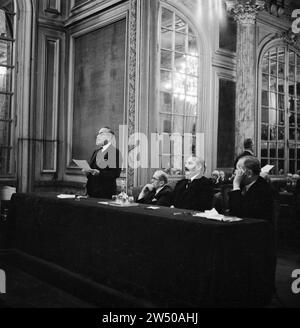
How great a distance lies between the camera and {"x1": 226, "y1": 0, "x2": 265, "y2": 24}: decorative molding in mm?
7023

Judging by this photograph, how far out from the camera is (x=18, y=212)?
4.73 m

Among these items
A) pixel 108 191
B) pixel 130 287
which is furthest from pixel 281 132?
pixel 130 287

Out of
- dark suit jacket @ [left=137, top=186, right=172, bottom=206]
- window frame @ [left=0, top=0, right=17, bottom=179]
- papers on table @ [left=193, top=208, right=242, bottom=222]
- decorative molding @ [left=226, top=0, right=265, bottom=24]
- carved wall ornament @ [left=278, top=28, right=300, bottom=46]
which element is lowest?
papers on table @ [left=193, top=208, right=242, bottom=222]

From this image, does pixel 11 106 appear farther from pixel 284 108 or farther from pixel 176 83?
pixel 284 108

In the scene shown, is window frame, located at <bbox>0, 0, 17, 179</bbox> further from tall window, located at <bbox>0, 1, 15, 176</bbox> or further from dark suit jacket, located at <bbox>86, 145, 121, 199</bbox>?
dark suit jacket, located at <bbox>86, 145, 121, 199</bbox>

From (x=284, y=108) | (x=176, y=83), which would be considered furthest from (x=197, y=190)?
(x=284, y=108)

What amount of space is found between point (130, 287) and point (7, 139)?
14.9 ft

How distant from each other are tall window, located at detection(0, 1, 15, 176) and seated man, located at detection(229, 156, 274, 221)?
4.58 metres

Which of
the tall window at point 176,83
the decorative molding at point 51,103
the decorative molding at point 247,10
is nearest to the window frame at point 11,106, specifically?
the decorative molding at point 51,103

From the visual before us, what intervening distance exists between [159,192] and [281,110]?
5.62m

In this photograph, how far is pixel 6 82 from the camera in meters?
6.94

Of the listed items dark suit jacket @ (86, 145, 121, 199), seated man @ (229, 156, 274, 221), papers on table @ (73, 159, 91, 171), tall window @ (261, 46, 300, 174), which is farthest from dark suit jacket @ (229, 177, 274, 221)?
tall window @ (261, 46, 300, 174)
